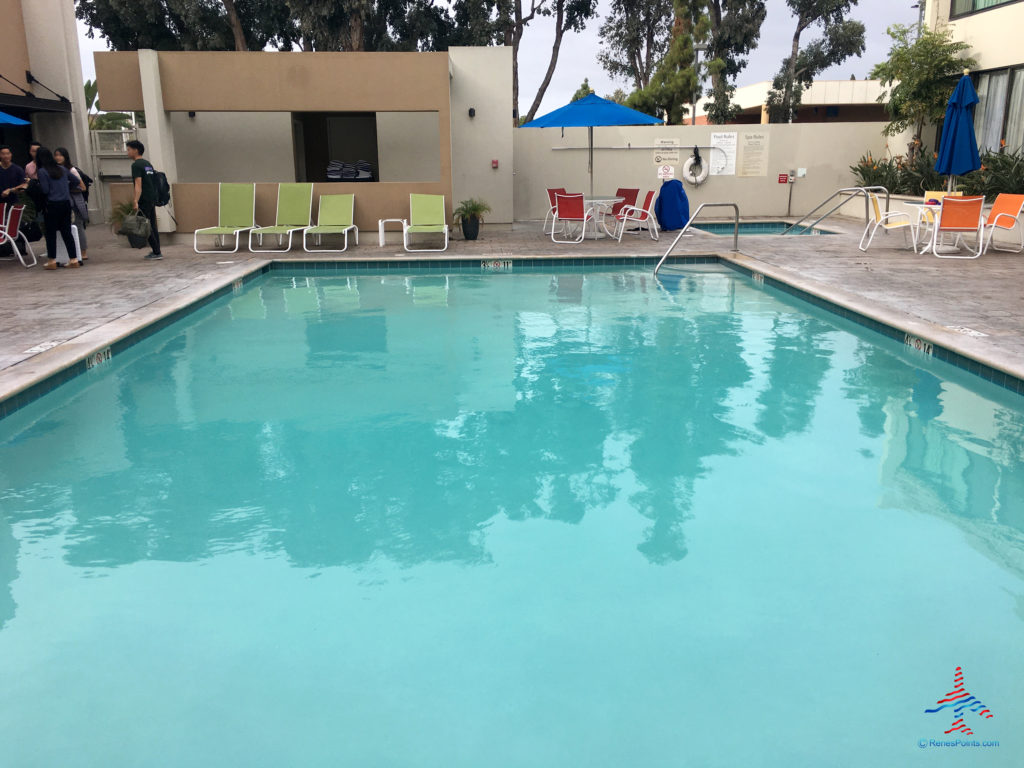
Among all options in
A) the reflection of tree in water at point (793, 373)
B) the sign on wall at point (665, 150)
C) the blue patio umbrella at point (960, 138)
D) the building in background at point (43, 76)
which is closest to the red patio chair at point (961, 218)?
the blue patio umbrella at point (960, 138)

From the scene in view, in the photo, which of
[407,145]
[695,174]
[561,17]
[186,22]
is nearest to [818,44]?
[561,17]

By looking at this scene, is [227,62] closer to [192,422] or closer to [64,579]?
[192,422]

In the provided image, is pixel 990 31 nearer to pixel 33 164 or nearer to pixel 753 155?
pixel 753 155

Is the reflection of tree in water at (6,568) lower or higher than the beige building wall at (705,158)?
lower

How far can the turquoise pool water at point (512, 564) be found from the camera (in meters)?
2.20

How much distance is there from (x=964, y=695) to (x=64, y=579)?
2.96 metres

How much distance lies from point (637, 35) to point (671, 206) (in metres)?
18.4

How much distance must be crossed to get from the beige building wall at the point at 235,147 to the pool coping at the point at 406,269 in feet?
17.7

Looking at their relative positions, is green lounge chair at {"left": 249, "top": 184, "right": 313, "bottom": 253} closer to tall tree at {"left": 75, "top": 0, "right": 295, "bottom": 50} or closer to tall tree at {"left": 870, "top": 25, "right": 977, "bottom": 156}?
tall tree at {"left": 870, "top": 25, "right": 977, "bottom": 156}

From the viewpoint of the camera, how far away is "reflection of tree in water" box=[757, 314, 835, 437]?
4.68 meters

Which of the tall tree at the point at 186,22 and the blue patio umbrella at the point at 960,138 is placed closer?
the blue patio umbrella at the point at 960,138

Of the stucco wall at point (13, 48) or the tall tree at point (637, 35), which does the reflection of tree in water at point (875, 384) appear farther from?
the tall tree at point (637, 35)

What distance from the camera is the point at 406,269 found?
10469 millimetres

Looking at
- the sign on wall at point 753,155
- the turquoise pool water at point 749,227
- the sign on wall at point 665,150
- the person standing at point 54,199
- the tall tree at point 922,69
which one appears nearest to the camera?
the person standing at point 54,199
